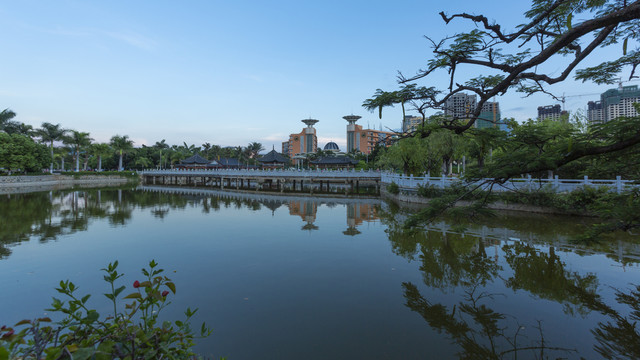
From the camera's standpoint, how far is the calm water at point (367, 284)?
4.23 meters

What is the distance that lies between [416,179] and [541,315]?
1715 cm

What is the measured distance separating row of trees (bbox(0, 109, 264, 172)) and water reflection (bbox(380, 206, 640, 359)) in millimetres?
46335

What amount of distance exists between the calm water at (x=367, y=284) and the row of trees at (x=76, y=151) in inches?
1315

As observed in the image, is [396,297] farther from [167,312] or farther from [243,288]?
[167,312]

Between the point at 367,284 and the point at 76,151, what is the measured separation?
2382 inches

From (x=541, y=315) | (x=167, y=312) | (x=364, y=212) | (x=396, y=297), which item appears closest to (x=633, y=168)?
(x=541, y=315)

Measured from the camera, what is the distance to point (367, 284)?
21.1 ft

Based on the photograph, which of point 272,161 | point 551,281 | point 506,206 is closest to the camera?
point 551,281

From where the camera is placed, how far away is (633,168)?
14.8 ft

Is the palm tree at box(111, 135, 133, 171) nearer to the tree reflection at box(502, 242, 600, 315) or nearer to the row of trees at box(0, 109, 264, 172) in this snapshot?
the row of trees at box(0, 109, 264, 172)

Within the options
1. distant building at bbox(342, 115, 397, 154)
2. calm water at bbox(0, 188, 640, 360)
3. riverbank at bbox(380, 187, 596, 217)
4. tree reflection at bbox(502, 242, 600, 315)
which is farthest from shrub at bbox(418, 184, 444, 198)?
distant building at bbox(342, 115, 397, 154)

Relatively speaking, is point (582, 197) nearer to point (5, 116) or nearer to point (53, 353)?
point (53, 353)

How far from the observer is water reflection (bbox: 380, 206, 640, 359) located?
409 cm

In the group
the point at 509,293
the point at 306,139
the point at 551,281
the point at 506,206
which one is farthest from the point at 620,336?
the point at 306,139
